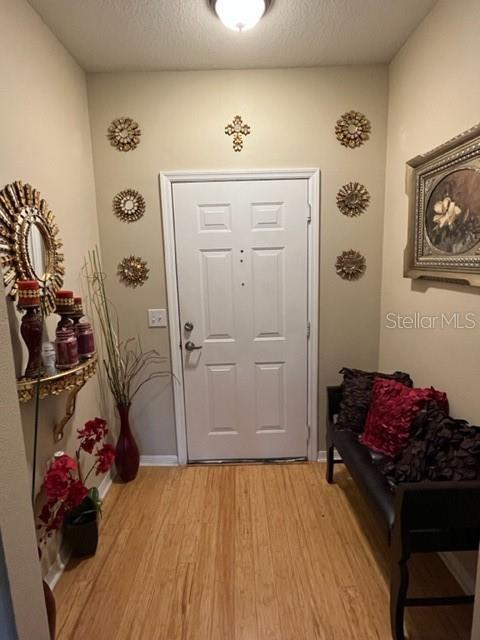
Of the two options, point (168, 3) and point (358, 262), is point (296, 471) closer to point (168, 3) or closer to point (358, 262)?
point (358, 262)

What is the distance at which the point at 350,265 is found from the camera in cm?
232

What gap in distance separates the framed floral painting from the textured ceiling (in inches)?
28.6

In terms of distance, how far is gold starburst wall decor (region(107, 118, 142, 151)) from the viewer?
7.14ft

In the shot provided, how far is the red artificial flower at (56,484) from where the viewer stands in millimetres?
1461

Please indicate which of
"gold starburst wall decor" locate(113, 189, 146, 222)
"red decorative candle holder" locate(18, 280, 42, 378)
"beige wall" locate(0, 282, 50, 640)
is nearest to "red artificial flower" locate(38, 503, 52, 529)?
"red decorative candle holder" locate(18, 280, 42, 378)

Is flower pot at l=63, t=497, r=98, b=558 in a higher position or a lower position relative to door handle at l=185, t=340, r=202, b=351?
lower

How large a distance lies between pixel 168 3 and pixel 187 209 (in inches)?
39.2

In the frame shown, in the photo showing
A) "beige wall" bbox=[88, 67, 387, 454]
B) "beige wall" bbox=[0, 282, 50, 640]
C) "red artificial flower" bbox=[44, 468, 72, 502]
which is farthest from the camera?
"beige wall" bbox=[88, 67, 387, 454]

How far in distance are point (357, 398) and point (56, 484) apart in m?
1.60

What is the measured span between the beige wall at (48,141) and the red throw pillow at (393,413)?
1643mm

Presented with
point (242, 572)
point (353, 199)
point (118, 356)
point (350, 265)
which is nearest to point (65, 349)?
point (118, 356)

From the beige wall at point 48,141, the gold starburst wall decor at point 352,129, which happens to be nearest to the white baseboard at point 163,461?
the beige wall at point 48,141

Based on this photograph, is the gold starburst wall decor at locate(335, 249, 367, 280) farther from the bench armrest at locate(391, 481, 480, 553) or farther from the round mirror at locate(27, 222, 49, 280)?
the round mirror at locate(27, 222, 49, 280)

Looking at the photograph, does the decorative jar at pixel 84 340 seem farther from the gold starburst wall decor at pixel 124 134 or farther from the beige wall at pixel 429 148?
the beige wall at pixel 429 148
